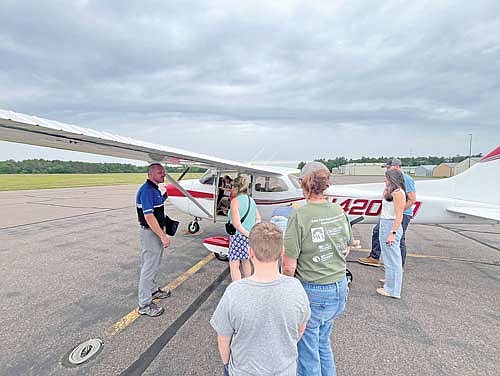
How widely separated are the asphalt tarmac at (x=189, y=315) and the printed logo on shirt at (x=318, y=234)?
51.2 inches

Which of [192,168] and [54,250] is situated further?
[192,168]

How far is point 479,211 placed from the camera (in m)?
4.39

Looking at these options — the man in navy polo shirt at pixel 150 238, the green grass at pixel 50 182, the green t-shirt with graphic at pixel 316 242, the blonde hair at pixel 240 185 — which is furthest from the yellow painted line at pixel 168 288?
the green grass at pixel 50 182

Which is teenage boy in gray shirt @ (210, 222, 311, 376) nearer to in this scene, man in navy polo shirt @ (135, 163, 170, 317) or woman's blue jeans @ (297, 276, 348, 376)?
woman's blue jeans @ (297, 276, 348, 376)

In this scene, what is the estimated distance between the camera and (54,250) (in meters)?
5.30

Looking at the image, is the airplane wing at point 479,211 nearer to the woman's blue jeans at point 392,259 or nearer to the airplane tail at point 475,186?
the airplane tail at point 475,186

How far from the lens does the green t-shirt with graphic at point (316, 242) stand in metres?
1.51

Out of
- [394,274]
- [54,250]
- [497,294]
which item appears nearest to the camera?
[394,274]

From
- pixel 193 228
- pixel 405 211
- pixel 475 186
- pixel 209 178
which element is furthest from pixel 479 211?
pixel 193 228

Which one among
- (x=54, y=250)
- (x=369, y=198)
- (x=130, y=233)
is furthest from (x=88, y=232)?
(x=369, y=198)

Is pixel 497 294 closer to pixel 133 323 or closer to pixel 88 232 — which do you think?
pixel 133 323

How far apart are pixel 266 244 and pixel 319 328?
83cm

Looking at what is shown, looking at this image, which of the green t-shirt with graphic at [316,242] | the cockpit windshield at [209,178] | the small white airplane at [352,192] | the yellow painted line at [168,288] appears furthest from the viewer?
the cockpit windshield at [209,178]

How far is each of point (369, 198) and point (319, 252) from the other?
153 inches
